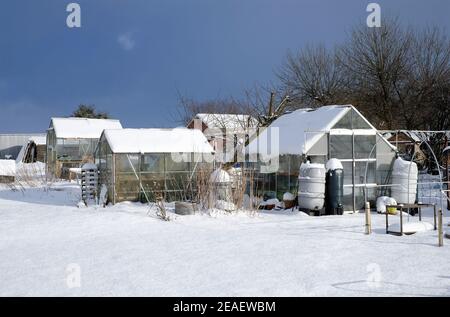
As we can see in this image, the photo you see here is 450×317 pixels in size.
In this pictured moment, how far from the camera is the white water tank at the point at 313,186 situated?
48.1 feet

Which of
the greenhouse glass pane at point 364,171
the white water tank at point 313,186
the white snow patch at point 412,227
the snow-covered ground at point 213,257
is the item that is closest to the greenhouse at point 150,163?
the snow-covered ground at point 213,257

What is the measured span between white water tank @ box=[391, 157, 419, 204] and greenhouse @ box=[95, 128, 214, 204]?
610cm

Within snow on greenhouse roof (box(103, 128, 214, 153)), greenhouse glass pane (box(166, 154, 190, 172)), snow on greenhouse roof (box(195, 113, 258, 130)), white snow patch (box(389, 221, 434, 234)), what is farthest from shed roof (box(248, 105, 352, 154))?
snow on greenhouse roof (box(195, 113, 258, 130))

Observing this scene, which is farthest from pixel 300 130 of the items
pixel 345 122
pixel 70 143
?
pixel 70 143

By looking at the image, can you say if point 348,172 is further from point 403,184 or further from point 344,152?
point 403,184

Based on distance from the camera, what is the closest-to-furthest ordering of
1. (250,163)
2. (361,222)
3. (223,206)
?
(361,222) < (223,206) < (250,163)

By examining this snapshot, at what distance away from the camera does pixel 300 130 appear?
1677 centimetres

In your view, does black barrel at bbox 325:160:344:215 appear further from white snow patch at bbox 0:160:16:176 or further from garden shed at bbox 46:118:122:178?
garden shed at bbox 46:118:122:178
